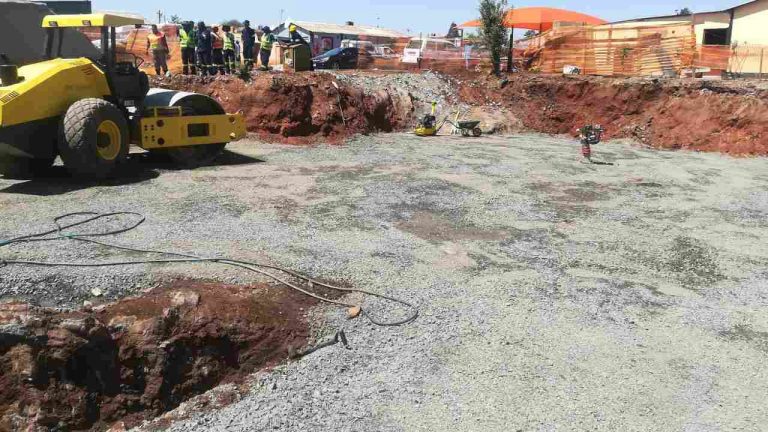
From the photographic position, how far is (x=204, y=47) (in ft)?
61.5

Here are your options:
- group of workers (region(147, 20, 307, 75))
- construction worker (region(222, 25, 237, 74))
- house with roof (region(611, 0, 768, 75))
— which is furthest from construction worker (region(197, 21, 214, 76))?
house with roof (region(611, 0, 768, 75))

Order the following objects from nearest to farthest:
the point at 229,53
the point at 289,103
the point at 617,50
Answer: the point at 289,103, the point at 229,53, the point at 617,50

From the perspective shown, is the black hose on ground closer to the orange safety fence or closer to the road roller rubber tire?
the road roller rubber tire

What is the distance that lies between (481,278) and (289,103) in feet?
36.7

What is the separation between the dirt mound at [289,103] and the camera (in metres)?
16.6

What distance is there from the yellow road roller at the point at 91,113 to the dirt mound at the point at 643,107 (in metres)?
12.3

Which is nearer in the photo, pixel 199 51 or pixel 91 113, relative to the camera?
pixel 91 113

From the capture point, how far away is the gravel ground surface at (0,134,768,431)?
4598 mm

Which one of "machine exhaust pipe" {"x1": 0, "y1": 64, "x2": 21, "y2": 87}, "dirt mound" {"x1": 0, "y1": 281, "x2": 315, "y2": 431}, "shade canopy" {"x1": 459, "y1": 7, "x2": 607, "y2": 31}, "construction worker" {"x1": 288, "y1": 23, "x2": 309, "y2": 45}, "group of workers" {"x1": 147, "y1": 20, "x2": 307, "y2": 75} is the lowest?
"dirt mound" {"x1": 0, "y1": 281, "x2": 315, "y2": 431}

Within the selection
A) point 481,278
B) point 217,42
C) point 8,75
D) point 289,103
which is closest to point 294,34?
point 217,42

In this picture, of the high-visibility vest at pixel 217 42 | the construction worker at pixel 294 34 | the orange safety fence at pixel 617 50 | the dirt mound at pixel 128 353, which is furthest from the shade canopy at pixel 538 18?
the dirt mound at pixel 128 353

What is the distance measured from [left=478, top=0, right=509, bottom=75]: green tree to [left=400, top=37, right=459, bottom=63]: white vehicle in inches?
173

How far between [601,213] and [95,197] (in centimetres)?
762

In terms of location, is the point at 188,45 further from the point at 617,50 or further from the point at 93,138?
the point at 617,50
